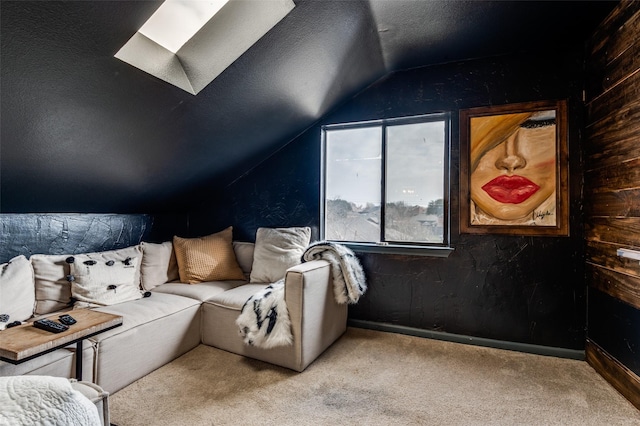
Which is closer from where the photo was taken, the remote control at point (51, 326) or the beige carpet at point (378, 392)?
the remote control at point (51, 326)

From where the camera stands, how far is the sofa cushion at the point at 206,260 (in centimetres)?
284

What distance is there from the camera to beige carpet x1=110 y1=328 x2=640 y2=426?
1650 millimetres

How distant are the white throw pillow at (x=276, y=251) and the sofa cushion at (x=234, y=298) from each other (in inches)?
8.7

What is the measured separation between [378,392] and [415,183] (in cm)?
167

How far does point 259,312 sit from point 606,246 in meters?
2.21

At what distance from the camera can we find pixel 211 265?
2.90 metres

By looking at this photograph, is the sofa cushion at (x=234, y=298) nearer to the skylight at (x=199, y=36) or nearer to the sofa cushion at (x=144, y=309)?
the sofa cushion at (x=144, y=309)

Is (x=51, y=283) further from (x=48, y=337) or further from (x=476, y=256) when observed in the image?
(x=476, y=256)

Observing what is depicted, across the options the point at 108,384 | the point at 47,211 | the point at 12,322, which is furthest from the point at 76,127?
the point at 108,384

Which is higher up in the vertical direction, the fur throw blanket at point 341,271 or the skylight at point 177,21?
the skylight at point 177,21

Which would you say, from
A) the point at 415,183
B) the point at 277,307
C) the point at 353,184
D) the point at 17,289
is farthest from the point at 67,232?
the point at 415,183

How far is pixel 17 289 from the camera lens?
1899 millimetres

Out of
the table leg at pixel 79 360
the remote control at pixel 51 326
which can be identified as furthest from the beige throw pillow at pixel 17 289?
the table leg at pixel 79 360

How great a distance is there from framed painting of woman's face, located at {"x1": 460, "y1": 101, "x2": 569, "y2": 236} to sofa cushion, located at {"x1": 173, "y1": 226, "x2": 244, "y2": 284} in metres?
2.02
